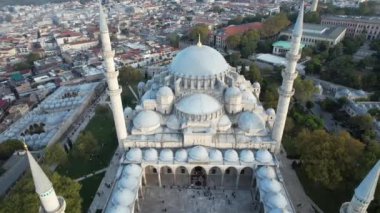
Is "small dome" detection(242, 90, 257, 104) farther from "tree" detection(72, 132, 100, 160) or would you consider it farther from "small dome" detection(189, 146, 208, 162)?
"tree" detection(72, 132, 100, 160)

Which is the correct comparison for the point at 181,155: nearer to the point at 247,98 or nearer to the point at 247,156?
the point at 247,156

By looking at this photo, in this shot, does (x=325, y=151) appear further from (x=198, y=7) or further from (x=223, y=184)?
(x=198, y=7)

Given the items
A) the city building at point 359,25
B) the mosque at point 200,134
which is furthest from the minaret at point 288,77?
the city building at point 359,25

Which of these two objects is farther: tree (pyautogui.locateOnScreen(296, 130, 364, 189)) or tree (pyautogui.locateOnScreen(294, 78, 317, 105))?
tree (pyautogui.locateOnScreen(294, 78, 317, 105))

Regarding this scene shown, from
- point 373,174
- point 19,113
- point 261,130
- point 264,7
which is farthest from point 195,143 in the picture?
point 264,7

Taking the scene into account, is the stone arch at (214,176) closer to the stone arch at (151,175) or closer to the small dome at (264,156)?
the small dome at (264,156)

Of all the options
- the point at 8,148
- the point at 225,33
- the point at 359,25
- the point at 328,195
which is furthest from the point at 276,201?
the point at 359,25

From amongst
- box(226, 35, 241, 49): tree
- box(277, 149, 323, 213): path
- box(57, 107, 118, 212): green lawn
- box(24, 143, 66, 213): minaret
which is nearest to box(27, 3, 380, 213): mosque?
box(277, 149, 323, 213): path
